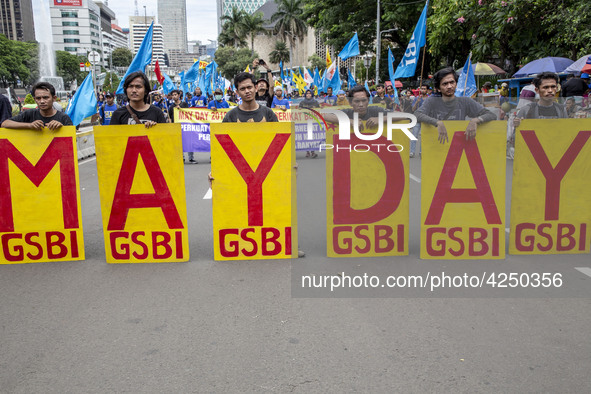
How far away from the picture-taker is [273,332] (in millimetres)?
3746

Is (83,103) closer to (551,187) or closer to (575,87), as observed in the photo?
(551,187)

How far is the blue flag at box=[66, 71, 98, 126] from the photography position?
33.1 feet

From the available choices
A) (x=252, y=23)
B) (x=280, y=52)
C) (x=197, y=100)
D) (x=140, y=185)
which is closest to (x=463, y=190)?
(x=140, y=185)

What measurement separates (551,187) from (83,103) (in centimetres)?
793

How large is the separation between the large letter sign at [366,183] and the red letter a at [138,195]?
5.02ft

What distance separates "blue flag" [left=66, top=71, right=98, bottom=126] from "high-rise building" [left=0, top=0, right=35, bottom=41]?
154m

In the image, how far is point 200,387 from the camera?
3.02 metres

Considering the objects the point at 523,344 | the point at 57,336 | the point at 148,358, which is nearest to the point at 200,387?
the point at 148,358

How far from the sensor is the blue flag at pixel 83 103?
10.1 metres

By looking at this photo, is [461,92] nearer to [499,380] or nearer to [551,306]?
[551,306]

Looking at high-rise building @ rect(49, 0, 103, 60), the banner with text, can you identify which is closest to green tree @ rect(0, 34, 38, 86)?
high-rise building @ rect(49, 0, 103, 60)

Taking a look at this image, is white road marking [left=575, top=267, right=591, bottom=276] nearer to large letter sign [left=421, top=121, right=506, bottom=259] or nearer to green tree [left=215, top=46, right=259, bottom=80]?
large letter sign [left=421, top=121, right=506, bottom=259]

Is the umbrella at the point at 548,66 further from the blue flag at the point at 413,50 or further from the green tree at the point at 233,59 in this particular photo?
the green tree at the point at 233,59

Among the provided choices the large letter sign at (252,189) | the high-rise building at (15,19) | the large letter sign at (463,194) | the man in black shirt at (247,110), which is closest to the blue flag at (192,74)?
the man in black shirt at (247,110)
